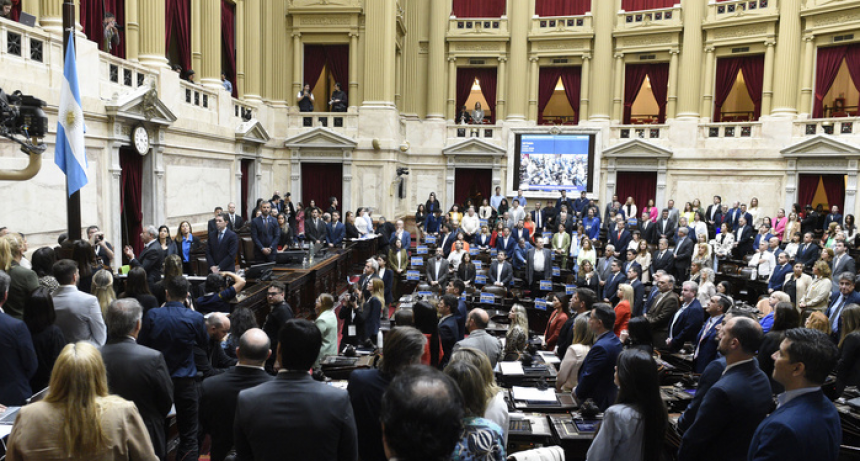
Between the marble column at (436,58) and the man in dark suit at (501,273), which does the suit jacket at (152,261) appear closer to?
the man in dark suit at (501,273)

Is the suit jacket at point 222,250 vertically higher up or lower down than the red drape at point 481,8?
lower down

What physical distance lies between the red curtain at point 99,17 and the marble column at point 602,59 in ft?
48.8

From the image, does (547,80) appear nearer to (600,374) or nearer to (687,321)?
(687,321)

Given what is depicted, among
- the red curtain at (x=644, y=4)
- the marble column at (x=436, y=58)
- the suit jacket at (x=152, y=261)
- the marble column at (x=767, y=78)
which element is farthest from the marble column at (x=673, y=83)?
the suit jacket at (x=152, y=261)

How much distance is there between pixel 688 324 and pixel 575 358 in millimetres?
2324

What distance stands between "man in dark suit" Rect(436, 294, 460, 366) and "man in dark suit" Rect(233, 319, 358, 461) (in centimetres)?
295

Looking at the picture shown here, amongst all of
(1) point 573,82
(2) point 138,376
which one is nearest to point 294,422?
(2) point 138,376

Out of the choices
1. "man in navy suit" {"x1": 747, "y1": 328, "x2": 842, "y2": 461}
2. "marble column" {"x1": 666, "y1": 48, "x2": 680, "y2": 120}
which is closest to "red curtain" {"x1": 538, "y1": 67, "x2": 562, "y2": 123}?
"marble column" {"x1": 666, "y1": 48, "x2": 680, "y2": 120}

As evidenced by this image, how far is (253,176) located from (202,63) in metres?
3.67

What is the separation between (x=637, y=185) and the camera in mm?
20172

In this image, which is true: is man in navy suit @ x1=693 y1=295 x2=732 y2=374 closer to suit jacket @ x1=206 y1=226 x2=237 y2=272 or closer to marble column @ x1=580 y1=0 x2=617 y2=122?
suit jacket @ x1=206 y1=226 x2=237 y2=272

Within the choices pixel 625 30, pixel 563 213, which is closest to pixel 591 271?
pixel 563 213

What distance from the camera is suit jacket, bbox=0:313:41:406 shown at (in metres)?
3.65

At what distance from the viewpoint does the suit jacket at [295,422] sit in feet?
8.30
